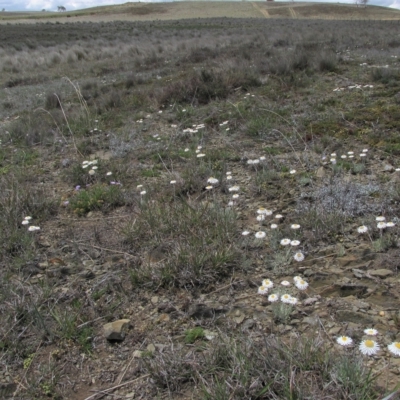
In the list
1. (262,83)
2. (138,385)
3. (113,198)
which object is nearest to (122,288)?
(138,385)

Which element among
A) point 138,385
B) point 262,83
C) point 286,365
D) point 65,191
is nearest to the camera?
point 286,365

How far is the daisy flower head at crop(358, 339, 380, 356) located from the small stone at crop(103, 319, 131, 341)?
134cm

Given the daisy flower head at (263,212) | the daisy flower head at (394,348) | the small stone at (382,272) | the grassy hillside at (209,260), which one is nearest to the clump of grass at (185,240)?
the grassy hillside at (209,260)

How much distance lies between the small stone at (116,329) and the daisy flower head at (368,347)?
4.39 feet

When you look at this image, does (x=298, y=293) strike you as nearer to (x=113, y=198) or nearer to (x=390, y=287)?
(x=390, y=287)

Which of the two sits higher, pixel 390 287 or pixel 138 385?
pixel 390 287

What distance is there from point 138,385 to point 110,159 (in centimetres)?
350

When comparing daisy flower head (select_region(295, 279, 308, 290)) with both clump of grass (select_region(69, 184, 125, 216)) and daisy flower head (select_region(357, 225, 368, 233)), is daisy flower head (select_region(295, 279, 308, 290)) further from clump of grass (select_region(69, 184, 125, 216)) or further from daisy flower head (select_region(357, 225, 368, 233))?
clump of grass (select_region(69, 184, 125, 216))

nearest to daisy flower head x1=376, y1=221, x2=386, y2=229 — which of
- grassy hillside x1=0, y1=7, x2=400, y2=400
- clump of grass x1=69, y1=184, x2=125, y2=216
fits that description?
grassy hillside x1=0, y1=7, x2=400, y2=400

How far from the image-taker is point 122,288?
8.71 feet

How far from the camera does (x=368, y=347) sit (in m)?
1.81

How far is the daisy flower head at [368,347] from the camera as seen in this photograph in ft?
5.92

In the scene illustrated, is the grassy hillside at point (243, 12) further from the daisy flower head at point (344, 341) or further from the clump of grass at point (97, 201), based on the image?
the daisy flower head at point (344, 341)

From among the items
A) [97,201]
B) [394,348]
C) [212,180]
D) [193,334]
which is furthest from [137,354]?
[97,201]
